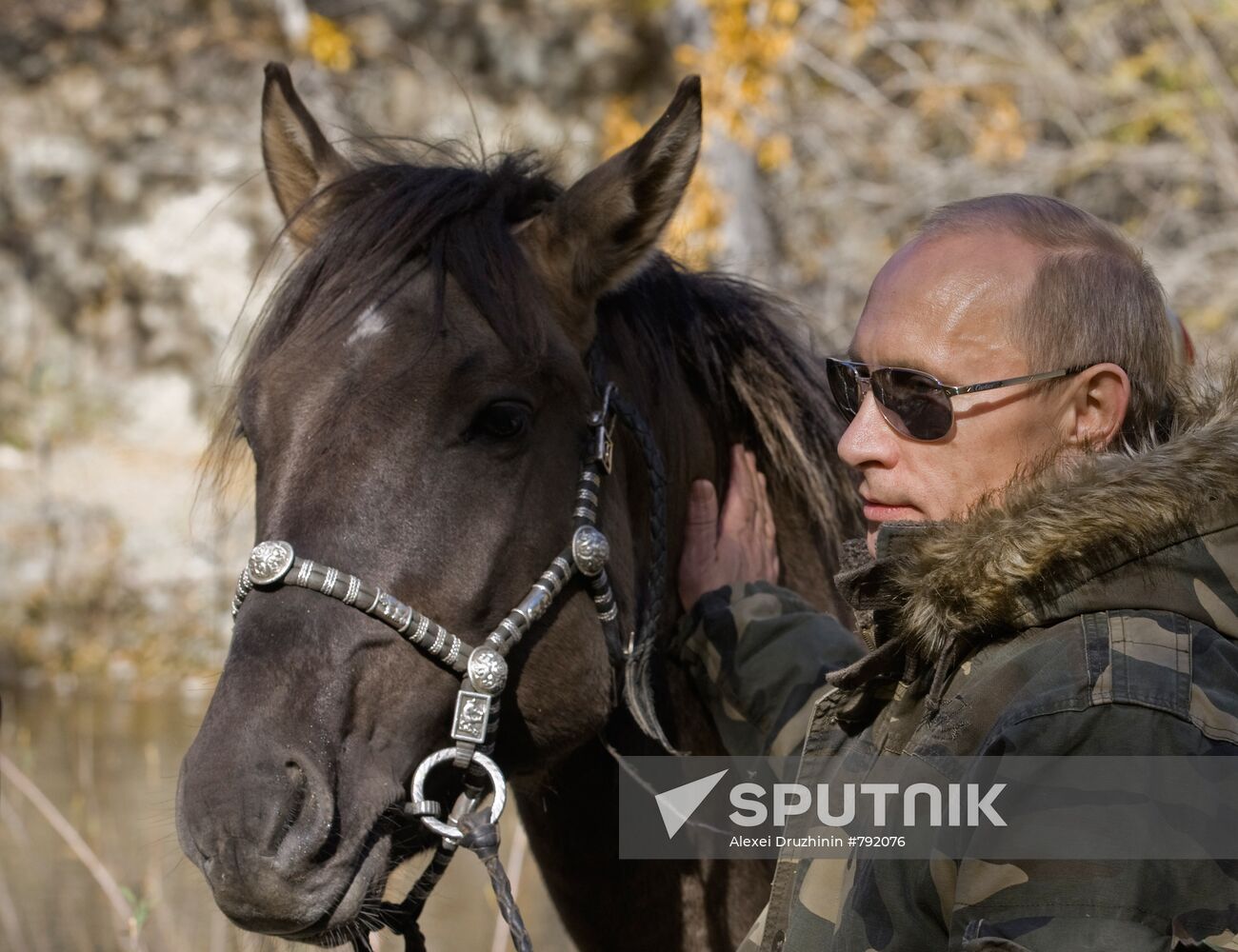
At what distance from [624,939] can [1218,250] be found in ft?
25.4

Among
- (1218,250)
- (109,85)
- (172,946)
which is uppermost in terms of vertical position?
(109,85)

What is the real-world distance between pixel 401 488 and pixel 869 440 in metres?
0.75

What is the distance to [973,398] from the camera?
1722 mm

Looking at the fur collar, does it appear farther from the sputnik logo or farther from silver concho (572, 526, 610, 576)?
the sputnik logo

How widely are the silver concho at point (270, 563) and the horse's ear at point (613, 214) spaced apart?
0.76 meters

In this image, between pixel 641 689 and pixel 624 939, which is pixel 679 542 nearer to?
pixel 641 689

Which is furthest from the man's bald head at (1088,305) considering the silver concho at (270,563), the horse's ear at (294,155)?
the horse's ear at (294,155)

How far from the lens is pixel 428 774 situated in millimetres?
1996

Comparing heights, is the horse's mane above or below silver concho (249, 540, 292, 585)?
above

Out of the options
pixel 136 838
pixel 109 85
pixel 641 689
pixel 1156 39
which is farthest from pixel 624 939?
pixel 109 85

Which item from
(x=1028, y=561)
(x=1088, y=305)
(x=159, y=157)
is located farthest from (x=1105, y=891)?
(x=159, y=157)

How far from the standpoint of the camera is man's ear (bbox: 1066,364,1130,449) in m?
1.70

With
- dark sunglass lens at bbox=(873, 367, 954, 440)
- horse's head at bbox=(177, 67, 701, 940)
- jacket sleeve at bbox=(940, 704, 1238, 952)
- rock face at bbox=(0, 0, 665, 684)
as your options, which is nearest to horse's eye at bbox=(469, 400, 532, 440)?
horse's head at bbox=(177, 67, 701, 940)

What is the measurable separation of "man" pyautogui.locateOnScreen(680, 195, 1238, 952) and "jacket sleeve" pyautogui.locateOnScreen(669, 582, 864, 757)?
40 centimetres
